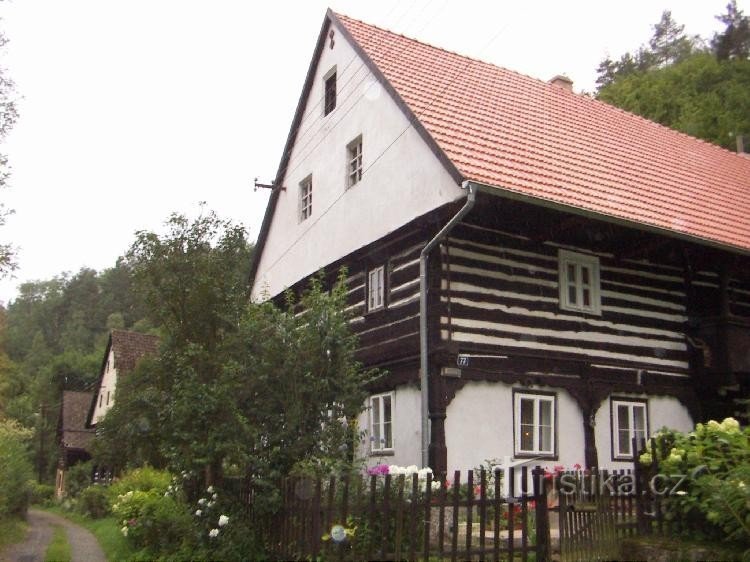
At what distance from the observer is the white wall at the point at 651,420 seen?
14102 mm

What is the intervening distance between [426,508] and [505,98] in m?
12.2

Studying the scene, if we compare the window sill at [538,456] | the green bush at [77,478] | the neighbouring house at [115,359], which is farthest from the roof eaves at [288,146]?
the green bush at [77,478]

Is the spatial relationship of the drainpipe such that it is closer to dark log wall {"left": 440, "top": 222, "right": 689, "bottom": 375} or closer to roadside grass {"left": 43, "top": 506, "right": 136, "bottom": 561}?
dark log wall {"left": 440, "top": 222, "right": 689, "bottom": 375}

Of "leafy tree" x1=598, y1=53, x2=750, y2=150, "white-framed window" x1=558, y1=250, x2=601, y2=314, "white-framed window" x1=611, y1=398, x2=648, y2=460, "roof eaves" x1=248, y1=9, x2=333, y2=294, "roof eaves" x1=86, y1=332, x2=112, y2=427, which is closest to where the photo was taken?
"white-framed window" x1=611, y1=398, x2=648, y2=460

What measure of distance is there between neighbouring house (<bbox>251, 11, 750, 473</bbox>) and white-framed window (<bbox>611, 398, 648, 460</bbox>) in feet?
0.12

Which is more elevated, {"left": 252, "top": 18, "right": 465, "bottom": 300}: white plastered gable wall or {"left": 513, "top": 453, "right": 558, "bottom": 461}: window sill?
{"left": 252, "top": 18, "right": 465, "bottom": 300}: white plastered gable wall

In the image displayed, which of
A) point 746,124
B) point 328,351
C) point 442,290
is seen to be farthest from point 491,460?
point 746,124

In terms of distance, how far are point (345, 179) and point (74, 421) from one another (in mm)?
36179

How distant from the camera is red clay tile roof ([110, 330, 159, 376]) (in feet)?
135

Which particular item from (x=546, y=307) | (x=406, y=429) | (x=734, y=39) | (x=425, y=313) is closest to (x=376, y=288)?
(x=425, y=313)

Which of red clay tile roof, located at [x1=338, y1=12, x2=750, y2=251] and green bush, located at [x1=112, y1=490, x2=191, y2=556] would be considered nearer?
green bush, located at [x1=112, y1=490, x2=191, y2=556]

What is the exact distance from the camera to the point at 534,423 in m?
13.5

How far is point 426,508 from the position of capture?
767 centimetres

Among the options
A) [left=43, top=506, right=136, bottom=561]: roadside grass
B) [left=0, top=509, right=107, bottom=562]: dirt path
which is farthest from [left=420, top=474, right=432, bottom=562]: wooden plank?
[left=0, top=509, right=107, bottom=562]: dirt path
